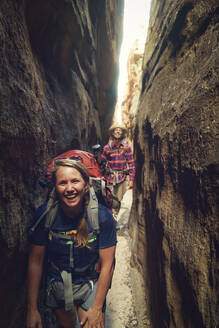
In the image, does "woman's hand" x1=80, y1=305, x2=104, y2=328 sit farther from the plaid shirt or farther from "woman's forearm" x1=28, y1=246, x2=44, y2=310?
the plaid shirt

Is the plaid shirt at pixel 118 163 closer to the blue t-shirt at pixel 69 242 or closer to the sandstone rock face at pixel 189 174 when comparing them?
the sandstone rock face at pixel 189 174

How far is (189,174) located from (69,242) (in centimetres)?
122

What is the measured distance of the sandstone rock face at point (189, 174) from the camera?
1017mm

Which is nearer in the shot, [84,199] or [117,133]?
[84,199]

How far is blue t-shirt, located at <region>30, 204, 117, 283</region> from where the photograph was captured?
1572mm

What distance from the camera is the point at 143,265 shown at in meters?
2.68

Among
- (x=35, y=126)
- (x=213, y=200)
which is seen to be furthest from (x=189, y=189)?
(x=35, y=126)

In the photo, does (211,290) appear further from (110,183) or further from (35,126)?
(110,183)

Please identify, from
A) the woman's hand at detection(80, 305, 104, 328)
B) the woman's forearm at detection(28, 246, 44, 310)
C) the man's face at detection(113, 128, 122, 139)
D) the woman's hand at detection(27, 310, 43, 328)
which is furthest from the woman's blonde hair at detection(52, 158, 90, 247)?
the man's face at detection(113, 128, 122, 139)

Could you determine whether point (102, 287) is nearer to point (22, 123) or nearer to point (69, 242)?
point (69, 242)

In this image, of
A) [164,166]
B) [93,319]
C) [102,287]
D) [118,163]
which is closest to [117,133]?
[118,163]

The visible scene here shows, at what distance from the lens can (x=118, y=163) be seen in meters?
4.52

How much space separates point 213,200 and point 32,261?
1626 mm

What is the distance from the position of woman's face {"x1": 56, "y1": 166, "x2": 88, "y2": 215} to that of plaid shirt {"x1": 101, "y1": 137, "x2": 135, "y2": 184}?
289cm
